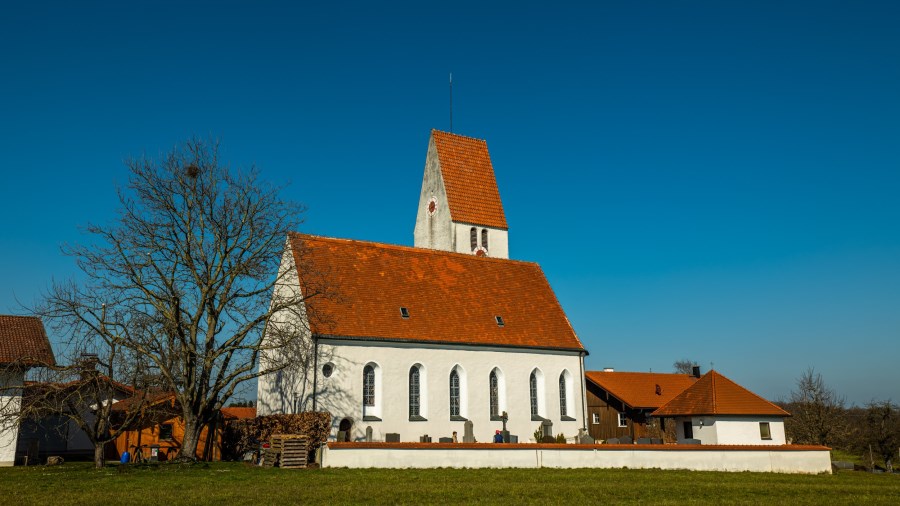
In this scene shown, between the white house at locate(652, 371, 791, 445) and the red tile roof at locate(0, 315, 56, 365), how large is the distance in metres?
30.3

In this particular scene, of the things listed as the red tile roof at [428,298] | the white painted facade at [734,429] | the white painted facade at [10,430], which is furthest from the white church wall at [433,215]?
the white painted facade at [10,430]

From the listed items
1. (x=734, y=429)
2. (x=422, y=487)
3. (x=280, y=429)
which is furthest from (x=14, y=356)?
(x=734, y=429)

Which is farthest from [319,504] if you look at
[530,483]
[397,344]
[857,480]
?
[857,480]

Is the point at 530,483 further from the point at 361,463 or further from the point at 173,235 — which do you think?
the point at 173,235

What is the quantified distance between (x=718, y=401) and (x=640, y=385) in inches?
416

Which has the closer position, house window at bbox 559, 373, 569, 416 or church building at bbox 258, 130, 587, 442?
church building at bbox 258, 130, 587, 442

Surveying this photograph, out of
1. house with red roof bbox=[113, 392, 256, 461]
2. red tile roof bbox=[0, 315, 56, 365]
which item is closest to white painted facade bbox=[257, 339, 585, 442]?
house with red roof bbox=[113, 392, 256, 461]

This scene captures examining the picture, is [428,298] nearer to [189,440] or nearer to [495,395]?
[495,395]

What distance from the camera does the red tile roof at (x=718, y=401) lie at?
36.6 metres

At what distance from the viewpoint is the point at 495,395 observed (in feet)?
118

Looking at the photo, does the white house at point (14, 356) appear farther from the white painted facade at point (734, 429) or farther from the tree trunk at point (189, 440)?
the white painted facade at point (734, 429)

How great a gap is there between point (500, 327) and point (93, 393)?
1923 centimetres

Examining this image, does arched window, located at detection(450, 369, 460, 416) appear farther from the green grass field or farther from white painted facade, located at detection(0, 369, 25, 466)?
white painted facade, located at detection(0, 369, 25, 466)

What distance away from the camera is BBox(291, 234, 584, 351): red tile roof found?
3359cm
